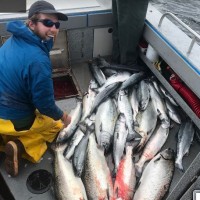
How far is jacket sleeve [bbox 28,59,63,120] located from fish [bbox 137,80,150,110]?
1449 millimetres

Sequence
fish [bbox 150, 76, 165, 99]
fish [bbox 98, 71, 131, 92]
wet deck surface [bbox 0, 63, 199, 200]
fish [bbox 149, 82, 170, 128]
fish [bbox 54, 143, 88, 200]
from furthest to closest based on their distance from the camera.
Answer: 1. fish [bbox 98, 71, 131, 92]
2. fish [bbox 150, 76, 165, 99]
3. fish [bbox 149, 82, 170, 128]
4. wet deck surface [bbox 0, 63, 199, 200]
5. fish [bbox 54, 143, 88, 200]

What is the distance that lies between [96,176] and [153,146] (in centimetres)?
82

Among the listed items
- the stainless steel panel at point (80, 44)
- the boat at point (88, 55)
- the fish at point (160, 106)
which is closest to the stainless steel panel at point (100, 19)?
the boat at point (88, 55)

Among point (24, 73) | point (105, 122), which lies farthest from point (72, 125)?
point (24, 73)

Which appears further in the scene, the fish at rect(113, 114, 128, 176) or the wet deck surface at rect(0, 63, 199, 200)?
the fish at rect(113, 114, 128, 176)

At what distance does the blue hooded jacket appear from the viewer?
2.47 meters

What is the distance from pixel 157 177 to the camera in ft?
9.63

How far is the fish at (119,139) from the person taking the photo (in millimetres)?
3153

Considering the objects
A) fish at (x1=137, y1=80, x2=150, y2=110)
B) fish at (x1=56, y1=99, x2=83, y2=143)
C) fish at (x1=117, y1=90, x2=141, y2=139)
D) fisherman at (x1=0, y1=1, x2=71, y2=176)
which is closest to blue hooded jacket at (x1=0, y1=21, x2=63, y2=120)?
fisherman at (x1=0, y1=1, x2=71, y2=176)

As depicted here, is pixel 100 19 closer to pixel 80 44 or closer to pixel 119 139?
pixel 80 44

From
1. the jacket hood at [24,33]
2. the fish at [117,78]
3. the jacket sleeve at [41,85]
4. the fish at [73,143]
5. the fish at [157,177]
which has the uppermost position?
the jacket hood at [24,33]

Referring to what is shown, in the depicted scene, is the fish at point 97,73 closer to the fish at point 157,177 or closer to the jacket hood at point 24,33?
the fish at point 157,177

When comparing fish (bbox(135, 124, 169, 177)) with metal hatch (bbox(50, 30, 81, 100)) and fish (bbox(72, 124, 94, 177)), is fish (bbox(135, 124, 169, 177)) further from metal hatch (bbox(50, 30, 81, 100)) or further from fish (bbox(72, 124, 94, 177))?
metal hatch (bbox(50, 30, 81, 100))

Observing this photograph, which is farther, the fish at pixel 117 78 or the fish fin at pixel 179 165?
the fish at pixel 117 78
